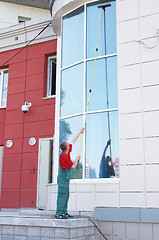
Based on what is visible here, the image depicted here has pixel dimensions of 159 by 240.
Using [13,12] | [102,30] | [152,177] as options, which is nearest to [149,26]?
[102,30]

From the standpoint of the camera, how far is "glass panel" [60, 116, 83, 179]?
712 centimetres

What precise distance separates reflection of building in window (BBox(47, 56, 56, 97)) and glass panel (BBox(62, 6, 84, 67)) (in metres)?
2.54

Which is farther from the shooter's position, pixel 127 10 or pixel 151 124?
pixel 127 10

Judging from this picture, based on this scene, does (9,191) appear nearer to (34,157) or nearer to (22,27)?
(34,157)

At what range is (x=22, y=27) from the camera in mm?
11227

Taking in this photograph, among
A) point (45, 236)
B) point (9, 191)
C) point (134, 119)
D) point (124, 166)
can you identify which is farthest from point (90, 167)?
point (9, 191)

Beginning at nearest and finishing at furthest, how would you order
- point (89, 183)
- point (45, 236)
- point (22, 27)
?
point (45, 236) < point (89, 183) < point (22, 27)

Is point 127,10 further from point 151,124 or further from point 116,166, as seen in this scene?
point 116,166

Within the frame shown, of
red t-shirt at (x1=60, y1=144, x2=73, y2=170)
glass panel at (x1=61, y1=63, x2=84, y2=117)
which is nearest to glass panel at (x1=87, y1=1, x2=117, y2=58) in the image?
glass panel at (x1=61, y1=63, x2=84, y2=117)

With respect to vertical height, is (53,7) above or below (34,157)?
above

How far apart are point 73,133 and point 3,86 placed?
5187 millimetres

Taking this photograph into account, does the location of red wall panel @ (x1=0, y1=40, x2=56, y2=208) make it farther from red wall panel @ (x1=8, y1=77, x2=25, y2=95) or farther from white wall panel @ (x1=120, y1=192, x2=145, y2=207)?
white wall panel @ (x1=120, y1=192, x2=145, y2=207)

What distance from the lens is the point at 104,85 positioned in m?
7.30

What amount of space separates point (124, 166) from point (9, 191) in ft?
16.8
